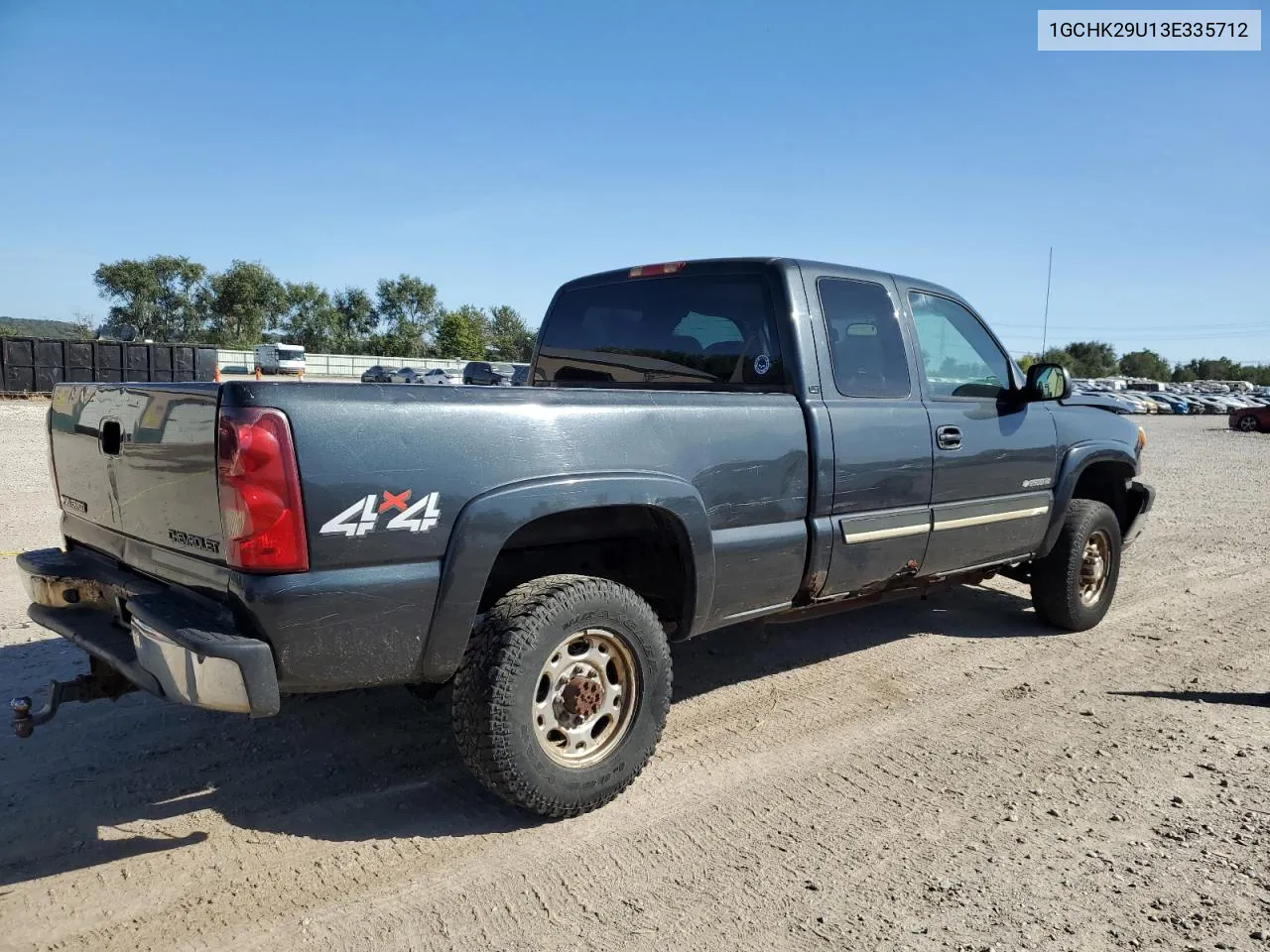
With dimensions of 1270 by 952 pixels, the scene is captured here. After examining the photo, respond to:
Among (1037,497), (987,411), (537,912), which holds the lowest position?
(537,912)

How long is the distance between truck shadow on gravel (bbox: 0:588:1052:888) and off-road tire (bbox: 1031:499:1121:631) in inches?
84.0

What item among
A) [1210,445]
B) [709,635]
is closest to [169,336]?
[1210,445]

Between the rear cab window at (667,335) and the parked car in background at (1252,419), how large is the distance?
37545 mm

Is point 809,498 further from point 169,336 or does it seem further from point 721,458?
point 169,336

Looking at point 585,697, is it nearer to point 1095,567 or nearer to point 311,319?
point 1095,567

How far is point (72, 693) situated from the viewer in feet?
10.1

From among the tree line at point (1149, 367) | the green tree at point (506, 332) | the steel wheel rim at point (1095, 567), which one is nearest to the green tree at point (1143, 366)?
the tree line at point (1149, 367)

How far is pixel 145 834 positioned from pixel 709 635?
10.3 feet

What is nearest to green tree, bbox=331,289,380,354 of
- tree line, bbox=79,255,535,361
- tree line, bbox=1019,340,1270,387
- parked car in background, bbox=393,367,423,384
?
tree line, bbox=79,255,535,361

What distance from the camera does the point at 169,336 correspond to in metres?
79.1

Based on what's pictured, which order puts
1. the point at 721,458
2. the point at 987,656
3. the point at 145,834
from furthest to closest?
the point at 987,656 < the point at 721,458 < the point at 145,834

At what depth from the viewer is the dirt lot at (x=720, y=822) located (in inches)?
102

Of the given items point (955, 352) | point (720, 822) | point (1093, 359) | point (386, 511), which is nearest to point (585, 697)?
point (720, 822)

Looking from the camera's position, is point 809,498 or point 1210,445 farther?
point 1210,445
